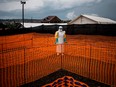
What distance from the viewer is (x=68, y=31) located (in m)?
28.7

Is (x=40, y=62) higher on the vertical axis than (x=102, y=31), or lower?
lower

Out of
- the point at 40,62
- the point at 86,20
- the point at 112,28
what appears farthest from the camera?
the point at 86,20

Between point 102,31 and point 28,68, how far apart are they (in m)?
19.1

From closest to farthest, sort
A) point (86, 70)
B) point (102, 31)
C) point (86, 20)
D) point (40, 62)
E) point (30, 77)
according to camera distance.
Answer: point (30, 77) < point (86, 70) < point (40, 62) < point (102, 31) < point (86, 20)

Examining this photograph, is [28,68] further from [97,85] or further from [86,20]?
[86,20]

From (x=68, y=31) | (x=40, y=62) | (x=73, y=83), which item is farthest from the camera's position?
(x=68, y=31)

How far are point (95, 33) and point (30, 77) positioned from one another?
20.2 meters

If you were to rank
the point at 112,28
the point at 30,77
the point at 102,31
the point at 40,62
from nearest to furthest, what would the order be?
the point at 30,77, the point at 40,62, the point at 112,28, the point at 102,31

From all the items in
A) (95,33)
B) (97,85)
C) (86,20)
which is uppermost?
(86,20)

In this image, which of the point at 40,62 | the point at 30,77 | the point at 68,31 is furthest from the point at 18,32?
the point at 30,77

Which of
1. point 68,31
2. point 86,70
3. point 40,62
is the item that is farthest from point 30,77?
point 68,31

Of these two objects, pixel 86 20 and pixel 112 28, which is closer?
pixel 112 28

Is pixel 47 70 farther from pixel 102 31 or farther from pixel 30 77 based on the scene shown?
pixel 102 31

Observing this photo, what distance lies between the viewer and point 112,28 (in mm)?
23859
